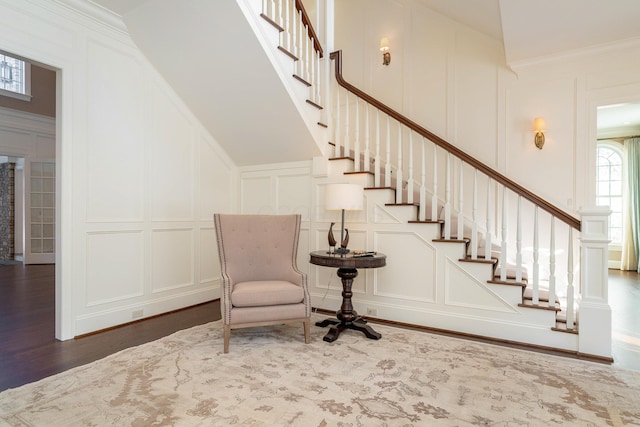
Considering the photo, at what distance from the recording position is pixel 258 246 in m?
3.32

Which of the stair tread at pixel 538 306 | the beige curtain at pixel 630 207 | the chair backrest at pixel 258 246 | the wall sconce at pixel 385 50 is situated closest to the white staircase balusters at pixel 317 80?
the wall sconce at pixel 385 50

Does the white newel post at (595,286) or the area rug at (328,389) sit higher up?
the white newel post at (595,286)

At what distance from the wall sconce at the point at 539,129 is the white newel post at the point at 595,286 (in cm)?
138

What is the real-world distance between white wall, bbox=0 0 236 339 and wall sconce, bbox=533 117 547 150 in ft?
Result: 12.3

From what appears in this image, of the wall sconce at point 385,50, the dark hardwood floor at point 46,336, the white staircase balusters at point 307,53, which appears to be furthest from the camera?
the wall sconce at point 385,50

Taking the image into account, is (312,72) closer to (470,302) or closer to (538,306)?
(470,302)

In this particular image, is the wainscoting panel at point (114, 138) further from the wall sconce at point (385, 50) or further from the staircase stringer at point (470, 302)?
the wall sconce at point (385, 50)

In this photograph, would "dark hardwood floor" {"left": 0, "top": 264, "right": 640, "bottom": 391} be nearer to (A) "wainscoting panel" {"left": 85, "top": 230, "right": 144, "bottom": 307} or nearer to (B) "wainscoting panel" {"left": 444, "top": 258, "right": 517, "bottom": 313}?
(A) "wainscoting panel" {"left": 85, "top": 230, "right": 144, "bottom": 307}

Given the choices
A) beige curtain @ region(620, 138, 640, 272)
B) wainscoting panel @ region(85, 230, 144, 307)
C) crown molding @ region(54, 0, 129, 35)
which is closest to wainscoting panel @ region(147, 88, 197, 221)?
wainscoting panel @ region(85, 230, 144, 307)

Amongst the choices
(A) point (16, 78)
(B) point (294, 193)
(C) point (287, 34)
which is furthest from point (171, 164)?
(A) point (16, 78)

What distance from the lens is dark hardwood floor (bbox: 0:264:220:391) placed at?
237 cm

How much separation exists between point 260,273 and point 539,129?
3.32 metres

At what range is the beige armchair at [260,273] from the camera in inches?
109

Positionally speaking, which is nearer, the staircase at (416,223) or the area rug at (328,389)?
the area rug at (328,389)
